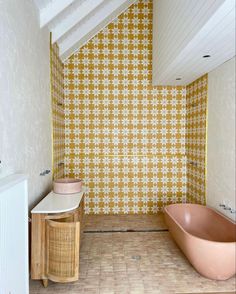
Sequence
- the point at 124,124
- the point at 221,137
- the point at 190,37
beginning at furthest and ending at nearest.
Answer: the point at 124,124, the point at 221,137, the point at 190,37

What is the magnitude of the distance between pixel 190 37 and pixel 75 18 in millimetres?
1441

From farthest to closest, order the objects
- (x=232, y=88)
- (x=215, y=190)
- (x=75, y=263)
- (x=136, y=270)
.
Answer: (x=215, y=190), (x=232, y=88), (x=136, y=270), (x=75, y=263)

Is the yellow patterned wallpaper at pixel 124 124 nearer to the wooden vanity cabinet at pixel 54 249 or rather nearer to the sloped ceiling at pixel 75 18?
the sloped ceiling at pixel 75 18

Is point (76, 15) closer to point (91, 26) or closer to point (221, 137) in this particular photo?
point (91, 26)

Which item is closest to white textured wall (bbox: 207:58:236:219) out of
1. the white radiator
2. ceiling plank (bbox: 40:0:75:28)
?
ceiling plank (bbox: 40:0:75:28)

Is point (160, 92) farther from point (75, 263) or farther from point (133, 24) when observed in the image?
point (75, 263)

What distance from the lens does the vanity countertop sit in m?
2.07

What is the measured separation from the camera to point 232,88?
2537mm

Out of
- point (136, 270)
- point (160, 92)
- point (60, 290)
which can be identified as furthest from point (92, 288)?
point (160, 92)

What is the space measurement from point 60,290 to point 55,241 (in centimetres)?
43

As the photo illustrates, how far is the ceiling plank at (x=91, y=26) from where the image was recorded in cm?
339

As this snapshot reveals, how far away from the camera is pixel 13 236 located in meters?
1.46

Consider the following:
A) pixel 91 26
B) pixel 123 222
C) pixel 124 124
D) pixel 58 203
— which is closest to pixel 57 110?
pixel 124 124

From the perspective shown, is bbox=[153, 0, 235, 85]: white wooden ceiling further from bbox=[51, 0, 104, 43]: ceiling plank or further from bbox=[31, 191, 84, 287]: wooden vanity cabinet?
bbox=[31, 191, 84, 287]: wooden vanity cabinet
